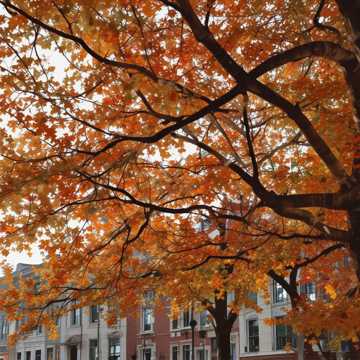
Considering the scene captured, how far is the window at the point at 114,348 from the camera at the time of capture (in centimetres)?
5392

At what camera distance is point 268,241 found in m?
13.8

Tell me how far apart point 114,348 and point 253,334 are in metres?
18.9

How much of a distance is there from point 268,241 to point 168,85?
23.3ft

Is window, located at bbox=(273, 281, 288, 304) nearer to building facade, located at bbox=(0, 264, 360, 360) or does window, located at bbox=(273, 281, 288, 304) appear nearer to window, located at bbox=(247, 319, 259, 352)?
building facade, located at bbox=(0, 264, 360, 360)

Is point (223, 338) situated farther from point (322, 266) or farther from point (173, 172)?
point (173, 172)

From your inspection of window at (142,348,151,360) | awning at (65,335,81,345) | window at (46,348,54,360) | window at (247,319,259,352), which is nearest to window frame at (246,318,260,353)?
window at (247,319,259,352)

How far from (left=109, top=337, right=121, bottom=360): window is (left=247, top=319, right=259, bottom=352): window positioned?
700 inches

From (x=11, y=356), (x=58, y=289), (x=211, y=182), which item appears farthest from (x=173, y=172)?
(x=11, y=356)

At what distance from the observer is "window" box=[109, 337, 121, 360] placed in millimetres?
53922

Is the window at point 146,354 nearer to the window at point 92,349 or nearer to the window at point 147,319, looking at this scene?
the window at point 147,319

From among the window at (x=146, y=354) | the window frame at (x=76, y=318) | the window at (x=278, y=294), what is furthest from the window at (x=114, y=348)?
the window at (x=278, y=294)

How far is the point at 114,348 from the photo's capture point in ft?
178

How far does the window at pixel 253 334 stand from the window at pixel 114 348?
58.3 ft

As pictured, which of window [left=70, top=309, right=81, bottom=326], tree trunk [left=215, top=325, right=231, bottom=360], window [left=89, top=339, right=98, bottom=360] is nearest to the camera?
tree trunk [left=215, top=325, right=231, bottom=360]
